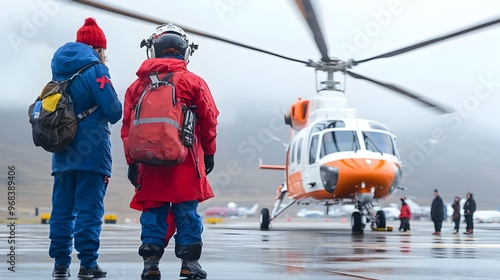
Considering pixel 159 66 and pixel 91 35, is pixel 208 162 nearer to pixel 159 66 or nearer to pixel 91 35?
pixel 159 66

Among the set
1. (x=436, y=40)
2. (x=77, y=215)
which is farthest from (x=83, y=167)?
(x=436, y=40)

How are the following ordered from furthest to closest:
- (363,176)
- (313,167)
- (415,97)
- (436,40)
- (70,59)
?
(313,167) → (363,176) → (415,97) → (436,40) → (70,59)

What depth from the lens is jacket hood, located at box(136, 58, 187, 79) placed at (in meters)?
5.84

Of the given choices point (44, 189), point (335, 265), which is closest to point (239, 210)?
point (44, 189)

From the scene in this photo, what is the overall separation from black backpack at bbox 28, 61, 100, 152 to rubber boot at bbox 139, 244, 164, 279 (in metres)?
0.95

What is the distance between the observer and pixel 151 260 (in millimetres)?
5562

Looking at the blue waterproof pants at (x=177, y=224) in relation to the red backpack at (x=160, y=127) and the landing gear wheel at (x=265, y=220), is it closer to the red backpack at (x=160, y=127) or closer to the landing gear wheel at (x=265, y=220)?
the red backpack at (x=160, y=127)

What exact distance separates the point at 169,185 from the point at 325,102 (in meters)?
14.6

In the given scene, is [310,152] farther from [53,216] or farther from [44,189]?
Result: [44,189]

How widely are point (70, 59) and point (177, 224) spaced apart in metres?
1.48

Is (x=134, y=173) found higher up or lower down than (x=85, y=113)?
lower down

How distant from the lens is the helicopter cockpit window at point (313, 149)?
19172 mm

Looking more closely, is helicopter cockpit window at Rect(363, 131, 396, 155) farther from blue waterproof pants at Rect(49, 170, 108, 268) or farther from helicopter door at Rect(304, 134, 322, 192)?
blue waterproof pants at Rect(49, 170, 108, 268)

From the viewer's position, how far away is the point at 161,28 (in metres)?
6.18
